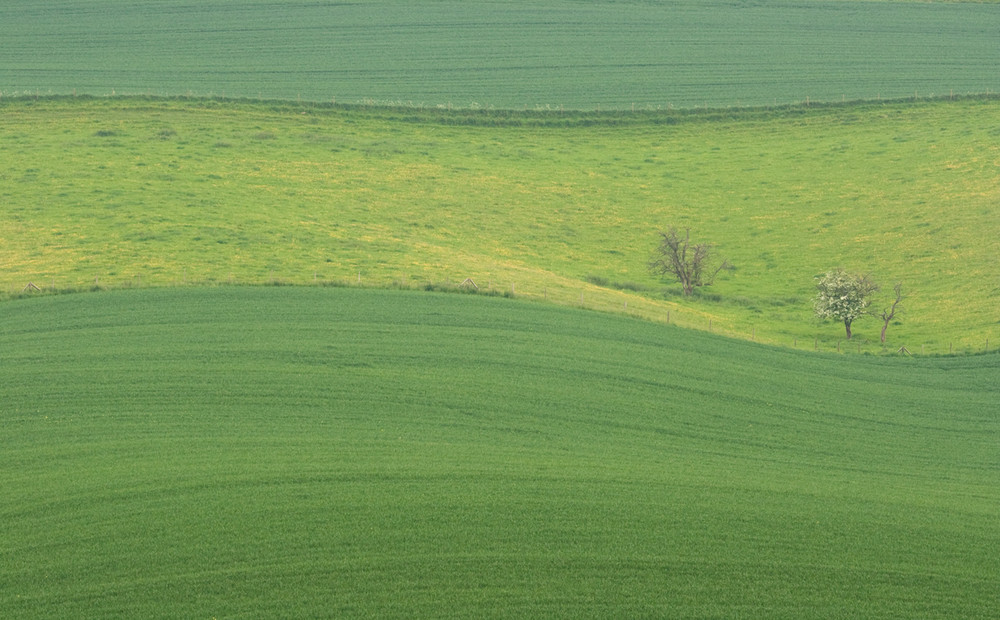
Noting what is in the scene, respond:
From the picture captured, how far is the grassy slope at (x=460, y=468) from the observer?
21250mm

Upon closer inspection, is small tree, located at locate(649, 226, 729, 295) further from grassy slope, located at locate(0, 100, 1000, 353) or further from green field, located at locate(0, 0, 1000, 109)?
green field, located at locate(0, 0, 1000, 109)

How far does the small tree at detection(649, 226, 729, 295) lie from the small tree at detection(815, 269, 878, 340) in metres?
6.73

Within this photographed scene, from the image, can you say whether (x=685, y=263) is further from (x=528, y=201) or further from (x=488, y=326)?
(x=488, y=326)

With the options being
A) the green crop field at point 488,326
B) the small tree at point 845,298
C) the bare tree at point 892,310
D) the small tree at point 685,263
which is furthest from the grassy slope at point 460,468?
the small tree at point 685,263

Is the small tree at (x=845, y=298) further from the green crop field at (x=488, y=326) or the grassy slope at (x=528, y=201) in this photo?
the green crop field at (x=488, y=326)

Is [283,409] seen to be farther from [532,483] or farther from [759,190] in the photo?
[759,190]

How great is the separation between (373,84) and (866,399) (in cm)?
5210

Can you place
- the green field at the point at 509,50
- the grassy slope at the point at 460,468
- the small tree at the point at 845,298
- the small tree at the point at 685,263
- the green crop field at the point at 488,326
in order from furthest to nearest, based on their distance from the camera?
1. the green field at the point at 509,50
2. the small tree at the point at 685,263
3. the small tree at the point at 845,298
4. the green crop field at the point at 488,326
5. the grassy slope at the point at 460,468

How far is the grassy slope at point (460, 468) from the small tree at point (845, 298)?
8.59 meters

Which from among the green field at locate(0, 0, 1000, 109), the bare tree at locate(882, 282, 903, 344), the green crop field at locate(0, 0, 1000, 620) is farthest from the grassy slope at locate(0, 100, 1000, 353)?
the green field at locate(0, 0, 1000, 109)

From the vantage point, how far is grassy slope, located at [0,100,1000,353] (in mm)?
46750

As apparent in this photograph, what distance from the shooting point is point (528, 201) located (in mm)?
63125

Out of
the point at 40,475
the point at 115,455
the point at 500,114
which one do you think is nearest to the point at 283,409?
the point at 115,455

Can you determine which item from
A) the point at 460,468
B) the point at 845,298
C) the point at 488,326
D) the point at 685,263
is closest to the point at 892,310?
the point at 845,298
